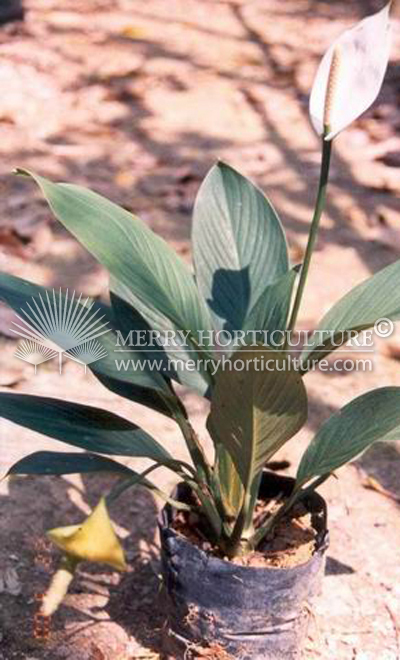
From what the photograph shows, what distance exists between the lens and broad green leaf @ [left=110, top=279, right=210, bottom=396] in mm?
1738

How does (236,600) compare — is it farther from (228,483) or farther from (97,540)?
(97,540)

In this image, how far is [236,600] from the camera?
5.33 feet

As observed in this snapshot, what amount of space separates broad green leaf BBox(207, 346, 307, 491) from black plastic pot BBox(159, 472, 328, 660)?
0.16m

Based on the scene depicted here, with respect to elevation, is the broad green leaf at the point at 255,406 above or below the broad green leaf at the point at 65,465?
above

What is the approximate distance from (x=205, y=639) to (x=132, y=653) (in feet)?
0.59

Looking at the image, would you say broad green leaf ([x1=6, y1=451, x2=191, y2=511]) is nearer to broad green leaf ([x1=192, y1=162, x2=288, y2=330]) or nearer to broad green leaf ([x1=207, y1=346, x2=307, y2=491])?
broad green leaf ([x1=207, y1=346, x2=307, y2=491])

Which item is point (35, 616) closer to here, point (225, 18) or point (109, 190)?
point (109, 190)

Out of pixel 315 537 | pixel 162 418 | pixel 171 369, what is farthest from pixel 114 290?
pixel 162 418

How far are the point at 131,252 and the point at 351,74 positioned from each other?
388 millimetres

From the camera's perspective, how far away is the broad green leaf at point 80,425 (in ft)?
5.29

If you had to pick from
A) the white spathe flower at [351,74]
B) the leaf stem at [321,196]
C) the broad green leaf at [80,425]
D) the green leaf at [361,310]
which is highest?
the white spathe flower at [351,74]

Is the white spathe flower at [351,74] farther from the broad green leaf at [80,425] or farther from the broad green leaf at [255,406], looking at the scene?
the broad green leaf at [80,425]

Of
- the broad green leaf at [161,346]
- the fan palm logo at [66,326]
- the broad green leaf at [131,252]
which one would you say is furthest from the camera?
the broad green leaf at [161,346]

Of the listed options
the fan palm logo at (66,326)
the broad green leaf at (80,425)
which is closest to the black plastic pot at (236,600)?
the broad green leaf at (80,425)
